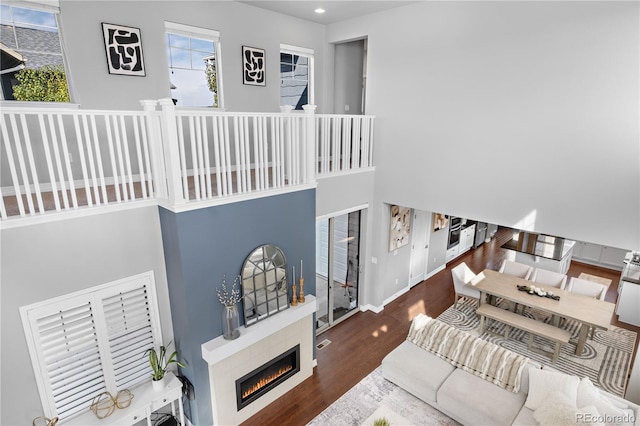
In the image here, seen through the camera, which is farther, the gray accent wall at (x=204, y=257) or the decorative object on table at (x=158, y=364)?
the decorative object on table at (x=158, y=364)

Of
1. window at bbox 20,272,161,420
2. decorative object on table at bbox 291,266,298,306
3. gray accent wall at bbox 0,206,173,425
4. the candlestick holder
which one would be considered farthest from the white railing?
the candlestick holder

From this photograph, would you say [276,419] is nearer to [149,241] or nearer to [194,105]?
[149,241]

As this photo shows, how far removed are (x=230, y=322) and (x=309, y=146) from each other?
2453mm

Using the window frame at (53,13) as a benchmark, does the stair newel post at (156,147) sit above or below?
below

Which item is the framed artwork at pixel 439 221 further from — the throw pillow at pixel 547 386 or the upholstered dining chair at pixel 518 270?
the throw pillow at pixel 547 386

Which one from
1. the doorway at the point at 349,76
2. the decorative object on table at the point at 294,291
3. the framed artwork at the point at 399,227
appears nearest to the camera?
the decorative object on table at the point at 294,291

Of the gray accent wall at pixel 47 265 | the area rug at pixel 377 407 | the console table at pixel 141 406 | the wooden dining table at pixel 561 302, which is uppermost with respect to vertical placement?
the gray accent wall at pixel 47 265

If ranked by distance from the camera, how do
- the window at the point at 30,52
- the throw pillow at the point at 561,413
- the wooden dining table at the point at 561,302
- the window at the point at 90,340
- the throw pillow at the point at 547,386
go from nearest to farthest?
the window at the point at 90,340
the throw pillow at the point at 561,413
the window at the point at 30,52
the throw pillow at the point at 547,386
the wooden dining table at the point at 561,302

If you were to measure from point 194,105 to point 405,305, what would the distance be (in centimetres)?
574

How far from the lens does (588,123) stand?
418cm

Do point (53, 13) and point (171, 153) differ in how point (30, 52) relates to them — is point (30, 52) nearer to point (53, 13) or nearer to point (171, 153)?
point (53, 13)

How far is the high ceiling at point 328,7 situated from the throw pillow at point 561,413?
19.4ft

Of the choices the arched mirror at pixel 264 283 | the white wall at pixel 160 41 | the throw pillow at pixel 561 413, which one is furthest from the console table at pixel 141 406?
the throw pillow at pixel 561 413

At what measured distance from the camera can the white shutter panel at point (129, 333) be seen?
3.69m
